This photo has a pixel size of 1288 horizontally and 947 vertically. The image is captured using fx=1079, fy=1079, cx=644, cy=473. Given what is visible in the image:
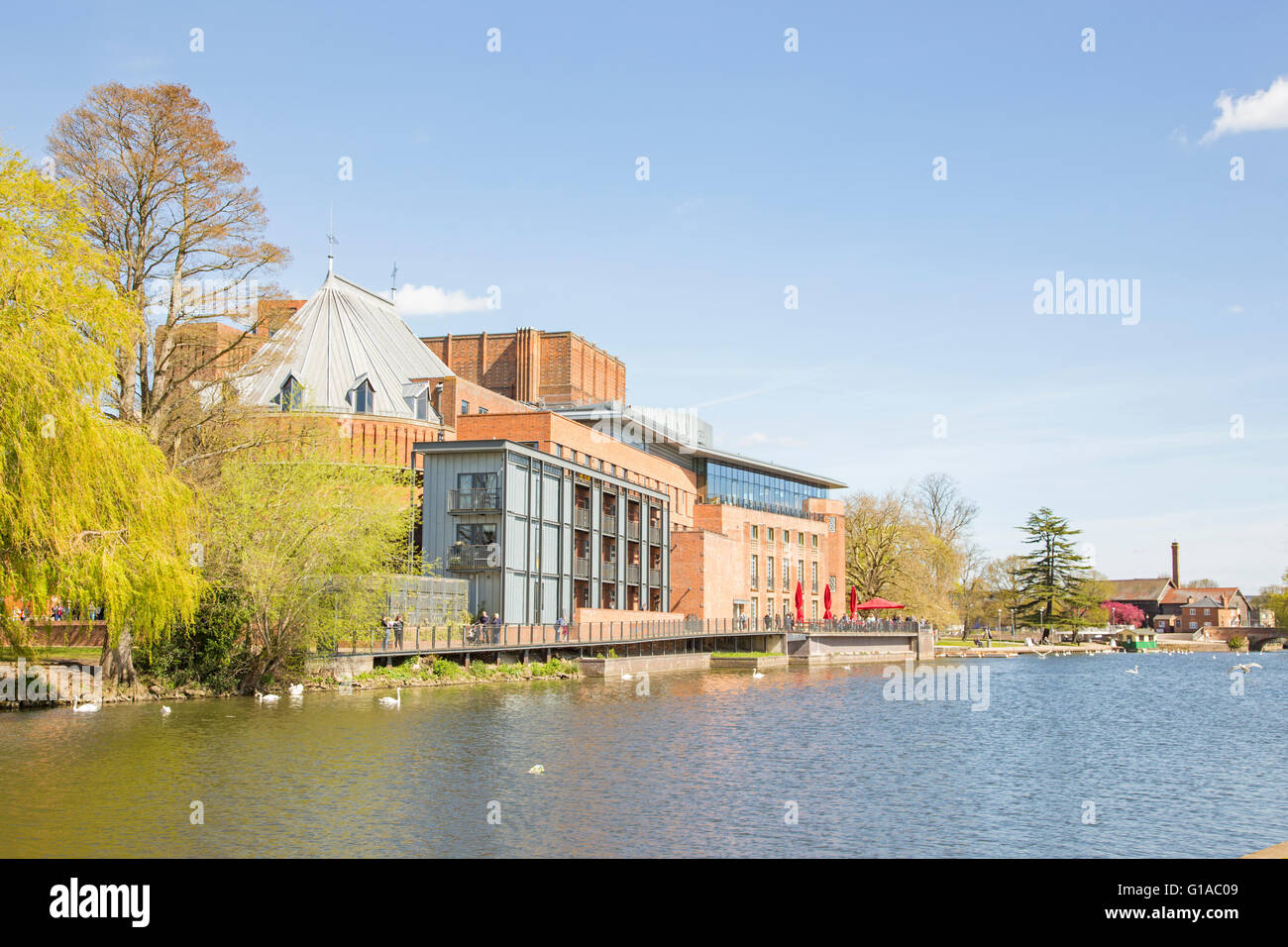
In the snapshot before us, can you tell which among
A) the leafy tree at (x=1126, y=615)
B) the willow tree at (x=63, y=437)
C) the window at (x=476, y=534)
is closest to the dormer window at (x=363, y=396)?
the window at (x=476, y=534)

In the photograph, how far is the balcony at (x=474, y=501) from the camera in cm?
5175

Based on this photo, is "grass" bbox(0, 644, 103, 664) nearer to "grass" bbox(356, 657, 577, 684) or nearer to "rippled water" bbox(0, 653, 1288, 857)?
"rippled water" bbox(0, 653, 1288, 857)

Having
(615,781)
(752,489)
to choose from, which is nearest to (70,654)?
(615,781)

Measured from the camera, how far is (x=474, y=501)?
171 ft

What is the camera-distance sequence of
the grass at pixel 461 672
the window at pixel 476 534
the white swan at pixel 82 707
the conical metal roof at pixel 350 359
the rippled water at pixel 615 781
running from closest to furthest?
the rippled water at pixel 615 781 < the white swan at pixel 82 707 < the grass at pixel 461 672 < the window at pixel 476 534 < the conical metal roof at pixel 350 359

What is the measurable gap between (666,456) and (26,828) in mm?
74232

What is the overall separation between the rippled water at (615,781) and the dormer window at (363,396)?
29703mm

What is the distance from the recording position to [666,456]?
292ft

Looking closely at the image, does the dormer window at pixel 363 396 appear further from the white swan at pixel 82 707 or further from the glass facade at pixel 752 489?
the glass facade at pixel 752 489

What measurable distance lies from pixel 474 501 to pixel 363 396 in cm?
1665

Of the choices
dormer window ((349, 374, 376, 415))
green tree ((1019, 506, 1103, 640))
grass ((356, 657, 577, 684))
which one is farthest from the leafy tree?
grass ((356, 657, 577, 684))

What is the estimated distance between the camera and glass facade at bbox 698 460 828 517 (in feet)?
307

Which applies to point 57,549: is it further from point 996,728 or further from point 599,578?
point 599,578
